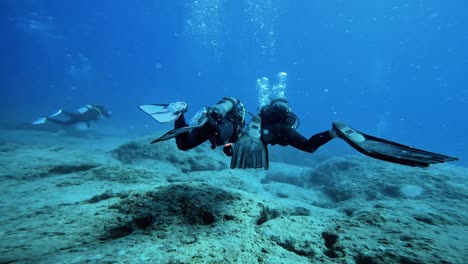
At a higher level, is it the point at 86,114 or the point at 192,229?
the point at 86,114

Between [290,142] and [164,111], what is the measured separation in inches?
91.0

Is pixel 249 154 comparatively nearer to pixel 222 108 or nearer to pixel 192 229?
pixel 222 108

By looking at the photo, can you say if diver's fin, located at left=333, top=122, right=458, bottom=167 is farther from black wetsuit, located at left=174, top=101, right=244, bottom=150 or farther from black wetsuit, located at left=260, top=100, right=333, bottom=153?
black wetsuit, located at left=174, top=101, right=244, bottom=150

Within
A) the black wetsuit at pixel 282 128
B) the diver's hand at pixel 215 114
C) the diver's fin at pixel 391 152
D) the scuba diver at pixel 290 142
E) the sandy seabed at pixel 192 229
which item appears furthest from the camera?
the black wetsuit at pixel 282 128

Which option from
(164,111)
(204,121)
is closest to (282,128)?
(204,121)

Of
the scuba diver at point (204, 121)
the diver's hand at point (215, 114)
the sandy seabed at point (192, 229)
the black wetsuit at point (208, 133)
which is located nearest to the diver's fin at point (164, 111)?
the scuba diver at point (204, 121)

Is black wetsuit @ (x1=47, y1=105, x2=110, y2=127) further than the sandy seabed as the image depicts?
Yes

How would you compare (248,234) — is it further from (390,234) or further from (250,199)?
(390,234)

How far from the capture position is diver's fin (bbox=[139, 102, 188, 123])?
3.54m

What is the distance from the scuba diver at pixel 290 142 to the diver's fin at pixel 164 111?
1043mm

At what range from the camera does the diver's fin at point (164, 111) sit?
139 inches

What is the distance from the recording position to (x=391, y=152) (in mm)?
2902

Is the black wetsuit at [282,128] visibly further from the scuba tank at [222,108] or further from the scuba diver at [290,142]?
the scuba tank at [222,108]

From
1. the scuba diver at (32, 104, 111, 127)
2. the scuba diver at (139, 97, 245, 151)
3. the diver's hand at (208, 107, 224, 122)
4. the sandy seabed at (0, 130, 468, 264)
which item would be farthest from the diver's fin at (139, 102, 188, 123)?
the scuba diver at (32, 104, 111, 127)
